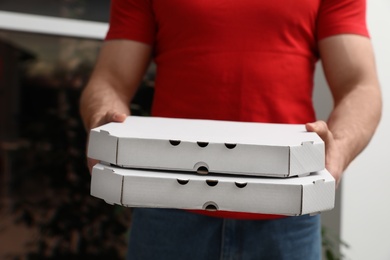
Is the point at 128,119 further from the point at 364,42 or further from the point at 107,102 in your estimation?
the point at 364,42

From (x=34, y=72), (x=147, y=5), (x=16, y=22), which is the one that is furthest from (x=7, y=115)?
(x=147, y=5)

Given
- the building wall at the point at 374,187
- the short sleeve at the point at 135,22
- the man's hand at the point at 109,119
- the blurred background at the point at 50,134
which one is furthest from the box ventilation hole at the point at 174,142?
the blurred background at the point at 50,134

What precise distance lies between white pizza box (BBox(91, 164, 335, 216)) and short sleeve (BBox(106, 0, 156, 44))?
0.47 metres

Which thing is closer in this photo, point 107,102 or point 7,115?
point 107,102

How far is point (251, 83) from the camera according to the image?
1.06 metres

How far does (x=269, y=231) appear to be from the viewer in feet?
3.48

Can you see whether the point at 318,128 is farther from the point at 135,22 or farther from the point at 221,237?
the point at 135,22

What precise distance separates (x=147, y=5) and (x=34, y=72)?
1.14m

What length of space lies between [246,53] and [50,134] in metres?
1.30

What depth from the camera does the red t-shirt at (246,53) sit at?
1.06 metres

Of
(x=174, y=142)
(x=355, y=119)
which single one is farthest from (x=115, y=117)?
(x=355, y=119)

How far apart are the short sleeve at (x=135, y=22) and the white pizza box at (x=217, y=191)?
472mm

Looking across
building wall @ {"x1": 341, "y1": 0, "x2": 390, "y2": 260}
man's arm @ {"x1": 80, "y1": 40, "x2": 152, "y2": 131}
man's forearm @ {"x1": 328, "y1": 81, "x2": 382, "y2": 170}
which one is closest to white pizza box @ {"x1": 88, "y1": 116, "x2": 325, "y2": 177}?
man's forearm @ {"x1": 328, "y1": 81, "x2": 382, "y2": 170}

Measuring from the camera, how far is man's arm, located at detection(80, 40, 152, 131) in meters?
1.12
